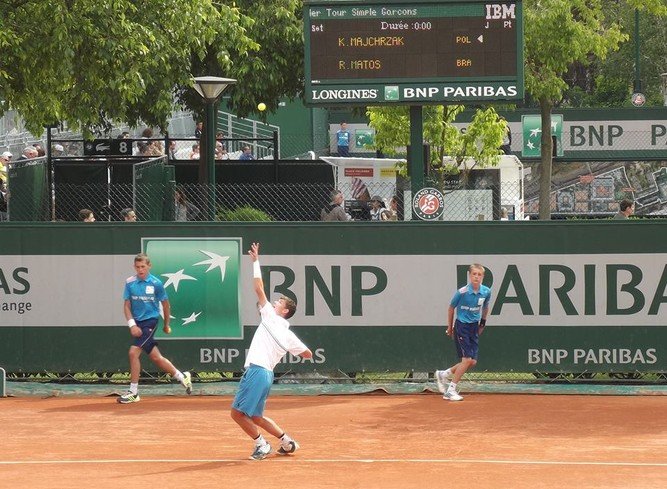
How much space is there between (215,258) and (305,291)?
1.21 m

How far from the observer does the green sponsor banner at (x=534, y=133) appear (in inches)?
1416

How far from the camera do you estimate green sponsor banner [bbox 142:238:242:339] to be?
17.0 meters

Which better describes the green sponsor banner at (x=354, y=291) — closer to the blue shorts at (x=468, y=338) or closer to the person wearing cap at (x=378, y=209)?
the blue shorts at (x=468, y=338)

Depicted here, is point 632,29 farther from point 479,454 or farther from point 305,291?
point 479,454

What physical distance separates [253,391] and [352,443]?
5.90 feet

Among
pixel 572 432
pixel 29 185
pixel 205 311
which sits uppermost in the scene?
pixel 29 185

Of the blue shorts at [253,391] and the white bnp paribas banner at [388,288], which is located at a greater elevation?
the white bnp paribas banner at [388,288]

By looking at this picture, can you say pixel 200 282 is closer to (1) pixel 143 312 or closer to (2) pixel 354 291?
(1) pixel 143 312

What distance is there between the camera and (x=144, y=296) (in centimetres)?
1612

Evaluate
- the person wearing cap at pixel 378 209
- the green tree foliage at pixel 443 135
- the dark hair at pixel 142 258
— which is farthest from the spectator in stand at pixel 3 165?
the dark hair at pixel 142 258

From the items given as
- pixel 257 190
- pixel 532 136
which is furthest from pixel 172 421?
pixel 532 136

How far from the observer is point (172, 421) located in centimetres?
1511

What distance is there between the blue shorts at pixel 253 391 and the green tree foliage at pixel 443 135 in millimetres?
14125

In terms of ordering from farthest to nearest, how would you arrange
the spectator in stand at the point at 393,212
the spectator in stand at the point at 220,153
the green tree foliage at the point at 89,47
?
the spectator in stand at the point at 220,153 → the spectator in stand at the point at 393,212 → the green tree foliage at the point at 89,47
